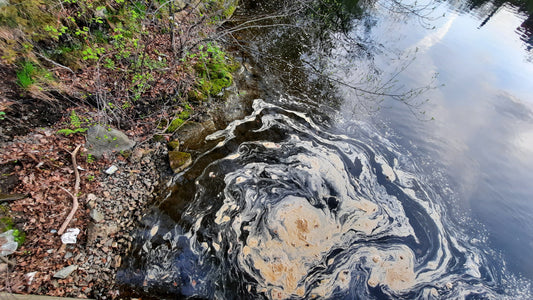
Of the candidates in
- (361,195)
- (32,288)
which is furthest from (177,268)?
(361,195)

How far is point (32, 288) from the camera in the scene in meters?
2.12

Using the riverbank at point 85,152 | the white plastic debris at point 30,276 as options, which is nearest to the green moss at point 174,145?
the riverbank at point 85,152

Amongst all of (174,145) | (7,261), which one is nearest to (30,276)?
(7,261)

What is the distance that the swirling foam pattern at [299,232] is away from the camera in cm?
277

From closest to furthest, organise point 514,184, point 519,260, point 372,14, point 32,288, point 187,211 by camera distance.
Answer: point 32,288 → point 187,211 → point 519,260 → point 514,184 → point 372,14

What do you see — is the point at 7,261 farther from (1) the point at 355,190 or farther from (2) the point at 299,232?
(1) the point at 355,190

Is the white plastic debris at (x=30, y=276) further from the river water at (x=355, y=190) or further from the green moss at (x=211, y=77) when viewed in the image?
the green moss at (x=211, y=77)

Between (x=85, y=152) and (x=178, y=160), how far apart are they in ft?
3.98

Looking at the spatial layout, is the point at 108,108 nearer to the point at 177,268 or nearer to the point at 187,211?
the point at 187,211

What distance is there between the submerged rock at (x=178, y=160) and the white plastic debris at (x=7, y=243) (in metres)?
1.75

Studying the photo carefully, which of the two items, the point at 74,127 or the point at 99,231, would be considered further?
the point at 74,127

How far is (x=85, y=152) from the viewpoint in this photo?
121 inches

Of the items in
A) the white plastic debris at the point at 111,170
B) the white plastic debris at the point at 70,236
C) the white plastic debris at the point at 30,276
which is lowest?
the white plastic debris at the point at 30,276

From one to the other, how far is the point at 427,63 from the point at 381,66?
62.1 inches
